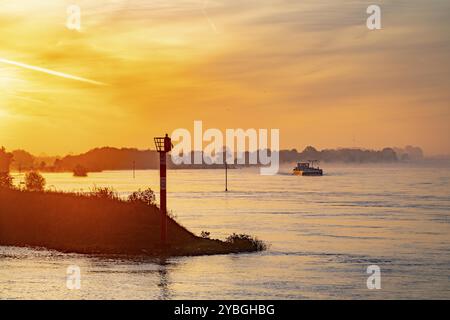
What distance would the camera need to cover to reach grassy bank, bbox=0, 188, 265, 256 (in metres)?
49.2

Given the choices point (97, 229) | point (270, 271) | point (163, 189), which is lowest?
point (270, 271)

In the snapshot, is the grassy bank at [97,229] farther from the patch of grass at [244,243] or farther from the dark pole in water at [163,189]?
the dark pole in water at [163,189]

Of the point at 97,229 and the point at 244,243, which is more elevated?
the point at 97,229

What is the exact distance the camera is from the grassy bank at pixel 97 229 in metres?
49.2

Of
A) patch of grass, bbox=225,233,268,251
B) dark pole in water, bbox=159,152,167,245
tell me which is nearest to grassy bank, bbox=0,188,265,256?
patch of grass, bbox=225,233,268,251

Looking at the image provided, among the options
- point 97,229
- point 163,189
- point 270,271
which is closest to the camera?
point 270,271

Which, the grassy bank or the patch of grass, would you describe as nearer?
the grassy bank

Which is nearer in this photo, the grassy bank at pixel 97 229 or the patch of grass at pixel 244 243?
the grassy bank at pixel 97 229

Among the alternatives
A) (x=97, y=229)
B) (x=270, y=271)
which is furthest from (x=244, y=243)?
(x=97, y=229)

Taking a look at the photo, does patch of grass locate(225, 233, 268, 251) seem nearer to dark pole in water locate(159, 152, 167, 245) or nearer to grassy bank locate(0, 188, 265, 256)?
grassy bank locate(0, 188, 265, 256)

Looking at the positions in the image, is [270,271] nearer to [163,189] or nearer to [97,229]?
[163,189]

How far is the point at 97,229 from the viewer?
5231cm

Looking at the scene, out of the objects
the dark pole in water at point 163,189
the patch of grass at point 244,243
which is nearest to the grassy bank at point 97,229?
the patch of grass at point 244,243

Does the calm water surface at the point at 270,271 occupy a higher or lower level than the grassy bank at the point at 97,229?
lower
